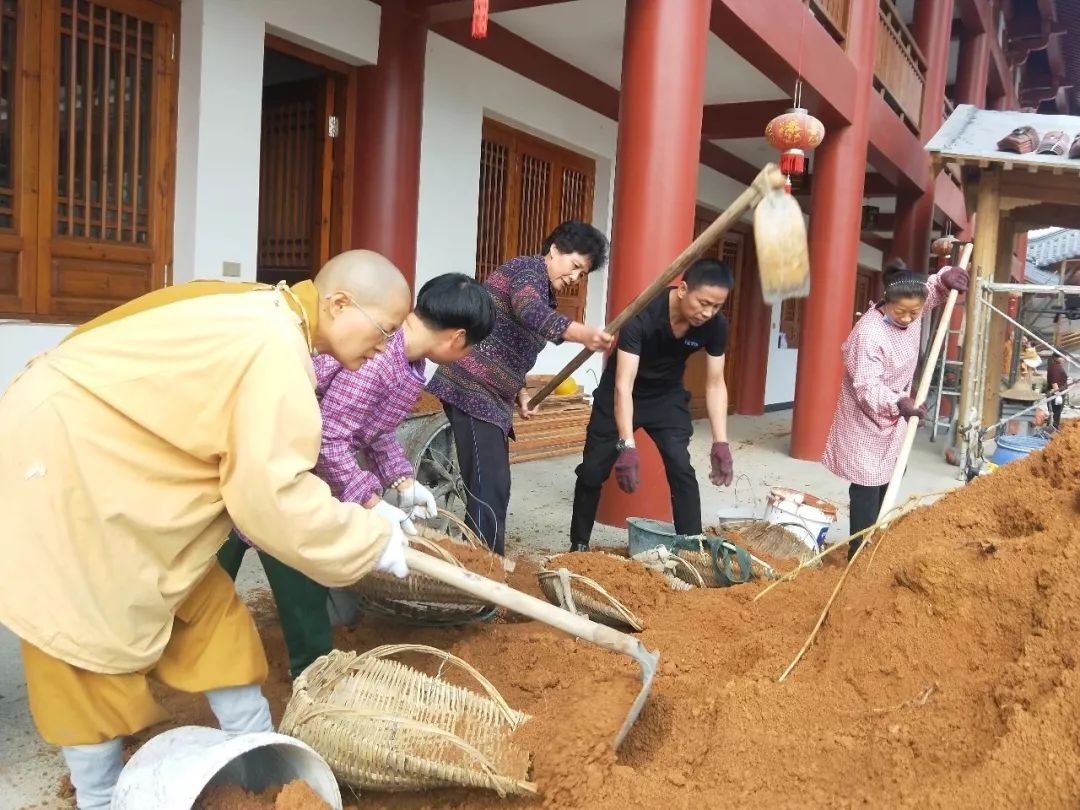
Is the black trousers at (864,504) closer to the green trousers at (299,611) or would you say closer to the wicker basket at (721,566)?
the wicker basket at (721,566)

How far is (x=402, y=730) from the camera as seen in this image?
183 cm

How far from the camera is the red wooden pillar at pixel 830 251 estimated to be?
7.89 m

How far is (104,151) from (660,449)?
3163mm

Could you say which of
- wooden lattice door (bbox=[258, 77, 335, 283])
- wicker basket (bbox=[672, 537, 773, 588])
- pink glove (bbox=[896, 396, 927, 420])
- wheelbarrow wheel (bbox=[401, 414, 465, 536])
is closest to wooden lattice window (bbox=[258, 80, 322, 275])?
wooden lattice door (bbox=[258, 77, 335, 283])

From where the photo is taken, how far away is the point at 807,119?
19.5ft

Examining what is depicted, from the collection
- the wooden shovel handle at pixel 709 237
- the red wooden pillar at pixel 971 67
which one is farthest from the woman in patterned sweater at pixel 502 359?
the red wooden pillar at pixel 971 67

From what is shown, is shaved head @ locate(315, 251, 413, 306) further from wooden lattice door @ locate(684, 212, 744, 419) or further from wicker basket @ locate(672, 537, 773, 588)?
wooden lattice door @ locate(684, 212, 744, 419)

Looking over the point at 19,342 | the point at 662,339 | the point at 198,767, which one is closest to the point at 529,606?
the point at 198,767

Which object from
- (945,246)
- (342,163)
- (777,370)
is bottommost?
(777,370)

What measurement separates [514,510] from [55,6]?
11.6 feet

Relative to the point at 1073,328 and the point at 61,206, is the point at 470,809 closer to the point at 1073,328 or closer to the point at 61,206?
the point at 61,206

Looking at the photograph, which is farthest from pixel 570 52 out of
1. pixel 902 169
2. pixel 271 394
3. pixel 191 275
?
pixel 271 394

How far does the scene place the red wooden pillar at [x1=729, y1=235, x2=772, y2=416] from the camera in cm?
1120

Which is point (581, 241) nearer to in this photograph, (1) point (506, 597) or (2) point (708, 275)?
(2) point (708, 275)
